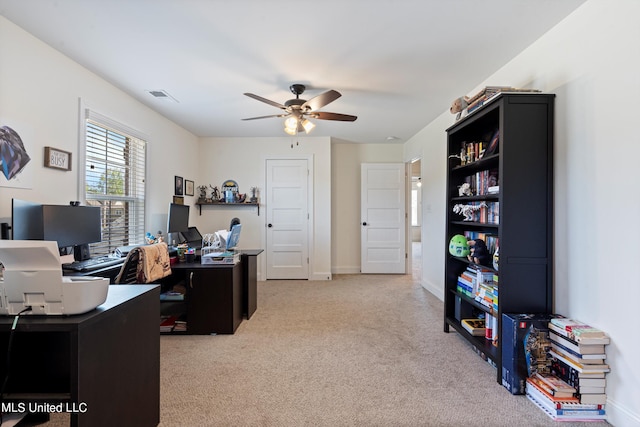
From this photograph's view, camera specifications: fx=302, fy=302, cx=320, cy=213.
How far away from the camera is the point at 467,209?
2.76m

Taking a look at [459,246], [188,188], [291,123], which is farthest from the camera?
[188,188]

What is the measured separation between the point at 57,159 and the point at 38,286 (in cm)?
183

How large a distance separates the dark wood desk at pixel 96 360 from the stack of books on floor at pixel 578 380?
2.27 metres

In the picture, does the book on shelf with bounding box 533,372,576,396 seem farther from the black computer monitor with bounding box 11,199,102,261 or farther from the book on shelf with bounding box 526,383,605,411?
the black computer monitor with bounding box 11,199,102,261

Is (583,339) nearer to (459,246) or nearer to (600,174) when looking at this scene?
(600,174)

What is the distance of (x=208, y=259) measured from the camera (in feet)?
9.65

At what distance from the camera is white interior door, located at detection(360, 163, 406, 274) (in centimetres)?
557

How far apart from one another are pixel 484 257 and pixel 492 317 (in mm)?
474

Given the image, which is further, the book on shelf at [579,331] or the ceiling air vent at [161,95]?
A: the ceiling air vent at [161,95]

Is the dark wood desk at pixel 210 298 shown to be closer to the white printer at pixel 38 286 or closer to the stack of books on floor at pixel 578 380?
the white printer at pixel 38 286

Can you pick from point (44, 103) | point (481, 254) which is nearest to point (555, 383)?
point (481, 254)

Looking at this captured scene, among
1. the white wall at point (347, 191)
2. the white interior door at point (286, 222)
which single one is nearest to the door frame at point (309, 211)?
the white interior door at point (286, 222)

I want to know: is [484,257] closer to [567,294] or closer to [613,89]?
[567,294]

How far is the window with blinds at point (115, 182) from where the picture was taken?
2.89 m
